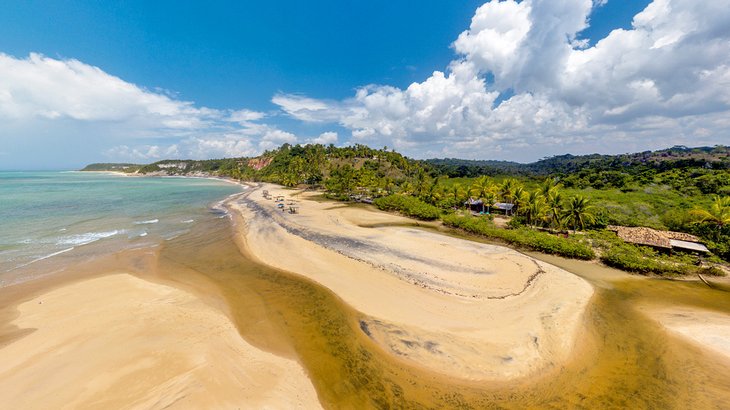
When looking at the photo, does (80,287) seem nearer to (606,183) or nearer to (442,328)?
(442,328)

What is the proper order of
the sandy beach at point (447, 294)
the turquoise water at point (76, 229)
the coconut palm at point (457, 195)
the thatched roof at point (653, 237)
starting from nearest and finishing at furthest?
the sandy beach at point (447, 294)
the turquoise water at point (76, 229)
the thatched roof at point (653, 237)
the coconut palm at point (457, 195)

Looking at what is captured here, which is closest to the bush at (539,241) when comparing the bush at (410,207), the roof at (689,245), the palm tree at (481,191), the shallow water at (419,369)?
the shallow water at (419,369)

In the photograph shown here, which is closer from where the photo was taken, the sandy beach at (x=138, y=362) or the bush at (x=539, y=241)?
the sandy beach at (x=138, y=362)

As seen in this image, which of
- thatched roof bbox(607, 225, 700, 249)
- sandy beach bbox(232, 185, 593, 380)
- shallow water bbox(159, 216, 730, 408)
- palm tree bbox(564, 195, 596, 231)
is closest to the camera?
shallow water bbox(159, 216, 730, 408)

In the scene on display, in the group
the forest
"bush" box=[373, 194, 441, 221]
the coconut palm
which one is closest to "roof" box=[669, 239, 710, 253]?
the forest

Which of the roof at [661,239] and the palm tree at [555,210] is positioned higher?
the palm tree at [555,210]

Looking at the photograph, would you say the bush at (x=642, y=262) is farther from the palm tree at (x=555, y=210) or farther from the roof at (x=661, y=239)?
the palm tree at (x=555, y=210)

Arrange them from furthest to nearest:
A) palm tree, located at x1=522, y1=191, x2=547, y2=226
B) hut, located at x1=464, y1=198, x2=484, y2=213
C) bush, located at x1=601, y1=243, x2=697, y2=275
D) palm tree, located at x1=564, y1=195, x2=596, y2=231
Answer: hut, located at x1=464, y1=198, x2=484, y2=213, palm tree, located at x1=522, y1=191, x2=547, y2=226, palm tree, located at x1=564, y1=195, x2=596, y2=231, bush, located at x1=601, y1=243, x2=697, y2=275

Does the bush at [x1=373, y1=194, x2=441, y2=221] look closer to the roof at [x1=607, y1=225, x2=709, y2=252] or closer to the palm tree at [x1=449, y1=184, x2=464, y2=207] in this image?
the palm tree at [x1=449, y1=184, x2=464, y2=207]
